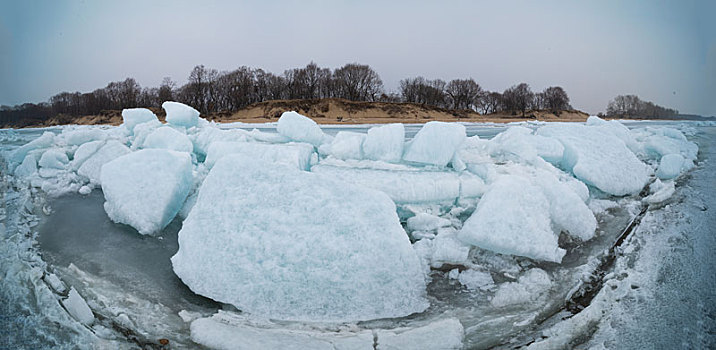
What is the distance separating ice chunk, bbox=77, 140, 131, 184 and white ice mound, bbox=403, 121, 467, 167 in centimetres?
383

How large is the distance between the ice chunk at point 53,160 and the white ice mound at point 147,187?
2.18 metres

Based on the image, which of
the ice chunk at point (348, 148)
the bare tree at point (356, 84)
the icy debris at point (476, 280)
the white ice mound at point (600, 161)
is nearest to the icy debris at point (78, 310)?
the icy debris at point (476, 280)

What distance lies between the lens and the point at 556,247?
265 cm

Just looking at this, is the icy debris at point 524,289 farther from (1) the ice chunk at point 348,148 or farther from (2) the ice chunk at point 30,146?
(2) the ice chunk at point 30,146

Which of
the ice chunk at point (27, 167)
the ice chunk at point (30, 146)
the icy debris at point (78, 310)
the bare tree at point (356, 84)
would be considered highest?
the bare tree at point (356, 84)

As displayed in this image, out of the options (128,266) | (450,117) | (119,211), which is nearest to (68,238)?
(119,211)

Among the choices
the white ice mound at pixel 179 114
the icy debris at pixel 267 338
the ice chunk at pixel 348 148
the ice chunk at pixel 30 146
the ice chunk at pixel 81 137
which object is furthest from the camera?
the white ice mound at pixel 179 114

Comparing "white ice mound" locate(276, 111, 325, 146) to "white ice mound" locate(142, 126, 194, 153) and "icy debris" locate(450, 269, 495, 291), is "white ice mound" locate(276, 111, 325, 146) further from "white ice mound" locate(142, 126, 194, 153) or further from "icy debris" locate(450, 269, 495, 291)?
"icy debris" locate(450, 269, 495, 291)

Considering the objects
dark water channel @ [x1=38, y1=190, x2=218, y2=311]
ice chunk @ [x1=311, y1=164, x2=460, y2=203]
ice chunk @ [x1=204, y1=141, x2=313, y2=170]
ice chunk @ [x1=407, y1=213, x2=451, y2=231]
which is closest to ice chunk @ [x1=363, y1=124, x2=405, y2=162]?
ice chunk @ [x1=311, y1=164, x2=460, y2=203]

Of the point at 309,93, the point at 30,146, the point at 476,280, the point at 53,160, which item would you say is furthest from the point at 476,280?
the point at 309,93

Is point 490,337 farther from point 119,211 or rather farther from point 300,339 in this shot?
point 119,211

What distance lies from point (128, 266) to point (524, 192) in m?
3.06

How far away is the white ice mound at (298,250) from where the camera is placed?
78.0 inches

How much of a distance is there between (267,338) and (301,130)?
3468 millimetres
